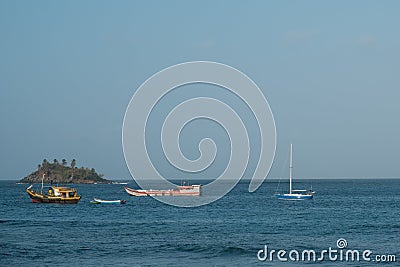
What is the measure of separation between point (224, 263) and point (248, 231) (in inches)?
771

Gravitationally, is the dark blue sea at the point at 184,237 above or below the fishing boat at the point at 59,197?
below

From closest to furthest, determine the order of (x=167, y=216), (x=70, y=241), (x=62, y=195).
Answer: (x=70, y=241) → (x=167, y=216) → (x=62, y=195)

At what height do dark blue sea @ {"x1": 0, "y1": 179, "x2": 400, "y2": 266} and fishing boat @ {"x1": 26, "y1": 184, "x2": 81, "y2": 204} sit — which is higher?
fishing boat @ {"x1": 26, "y1": 184, "x2": 81, "y2": 204}

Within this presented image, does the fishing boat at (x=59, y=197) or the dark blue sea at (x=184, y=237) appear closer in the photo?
the dark blue sea at (x=184, y=237)

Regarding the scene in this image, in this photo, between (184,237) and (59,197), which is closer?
(184,237)

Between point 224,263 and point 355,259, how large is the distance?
8.18 m

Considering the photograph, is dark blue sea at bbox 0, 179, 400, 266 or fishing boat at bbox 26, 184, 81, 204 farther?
fishing boat at bbox 26, 184, 81, 204

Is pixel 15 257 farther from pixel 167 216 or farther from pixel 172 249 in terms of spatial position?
pixel 167 216

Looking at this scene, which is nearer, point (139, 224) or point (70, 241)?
point (70, 241)

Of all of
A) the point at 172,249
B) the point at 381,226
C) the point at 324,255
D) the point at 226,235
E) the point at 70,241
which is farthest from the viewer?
the point at 381,226

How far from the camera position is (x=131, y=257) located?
40969mm

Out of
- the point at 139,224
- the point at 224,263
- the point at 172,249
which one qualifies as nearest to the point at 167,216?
the point at 139,224

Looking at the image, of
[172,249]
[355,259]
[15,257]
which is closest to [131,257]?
[172,249]

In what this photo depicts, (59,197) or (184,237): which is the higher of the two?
(59,197)
